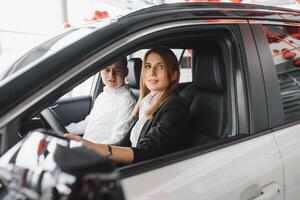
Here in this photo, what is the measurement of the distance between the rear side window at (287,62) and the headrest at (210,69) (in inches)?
9.5

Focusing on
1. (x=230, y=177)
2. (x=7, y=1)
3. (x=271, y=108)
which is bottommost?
(x=230, y=177)

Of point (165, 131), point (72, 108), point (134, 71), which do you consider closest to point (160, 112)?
point (165, 131)

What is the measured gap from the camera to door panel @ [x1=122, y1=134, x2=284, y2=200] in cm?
96

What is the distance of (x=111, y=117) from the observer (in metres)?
1.98

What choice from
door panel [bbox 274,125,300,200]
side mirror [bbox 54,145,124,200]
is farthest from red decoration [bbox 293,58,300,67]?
side mirror [bbox 54,145,124,200]

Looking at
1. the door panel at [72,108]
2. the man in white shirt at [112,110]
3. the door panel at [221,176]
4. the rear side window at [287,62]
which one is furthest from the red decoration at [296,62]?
the door panel at [72,108]

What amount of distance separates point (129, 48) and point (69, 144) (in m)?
0.44

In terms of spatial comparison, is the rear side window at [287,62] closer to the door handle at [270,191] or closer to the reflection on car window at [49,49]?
the door handle at [270,191]

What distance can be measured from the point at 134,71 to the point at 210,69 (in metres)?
1.06

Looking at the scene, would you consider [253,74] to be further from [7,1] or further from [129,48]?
[7,1]

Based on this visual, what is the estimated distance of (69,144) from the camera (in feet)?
2.32

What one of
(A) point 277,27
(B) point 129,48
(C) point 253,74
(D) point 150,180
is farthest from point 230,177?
(A) point 277,27

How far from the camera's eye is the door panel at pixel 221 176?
96 cm

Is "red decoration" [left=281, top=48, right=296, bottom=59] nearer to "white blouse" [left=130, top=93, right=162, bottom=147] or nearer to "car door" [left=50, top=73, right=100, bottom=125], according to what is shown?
"white blouse" [left=130, top=93, right=162, bottom=147]
